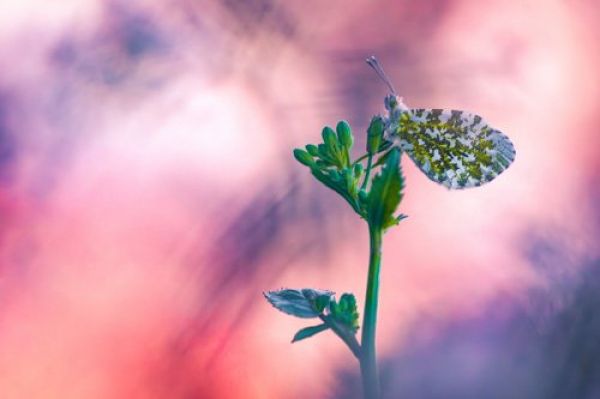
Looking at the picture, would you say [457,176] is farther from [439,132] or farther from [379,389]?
[379,389]

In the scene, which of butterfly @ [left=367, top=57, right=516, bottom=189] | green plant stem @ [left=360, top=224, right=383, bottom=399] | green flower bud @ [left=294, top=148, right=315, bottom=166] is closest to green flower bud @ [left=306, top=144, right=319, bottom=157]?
green flower bud @ [left=294, top=148, right=315, bottom=166]

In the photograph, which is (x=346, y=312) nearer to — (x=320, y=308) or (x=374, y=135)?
(x=320, y=308)

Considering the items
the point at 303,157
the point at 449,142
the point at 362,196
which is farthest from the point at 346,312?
the point at 449,142

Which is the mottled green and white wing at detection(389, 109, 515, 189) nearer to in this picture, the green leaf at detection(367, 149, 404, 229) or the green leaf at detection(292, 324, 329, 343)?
the green leaf at detection(367, 149, 404, 229)

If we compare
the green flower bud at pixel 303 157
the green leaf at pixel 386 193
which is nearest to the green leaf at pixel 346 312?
the green leaf at pixel 386 193

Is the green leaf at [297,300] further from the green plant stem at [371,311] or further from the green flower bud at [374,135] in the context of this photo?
the green flower bud at [374,135]

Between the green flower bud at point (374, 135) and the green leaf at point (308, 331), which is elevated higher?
the green flower bud at point (374, 135)
